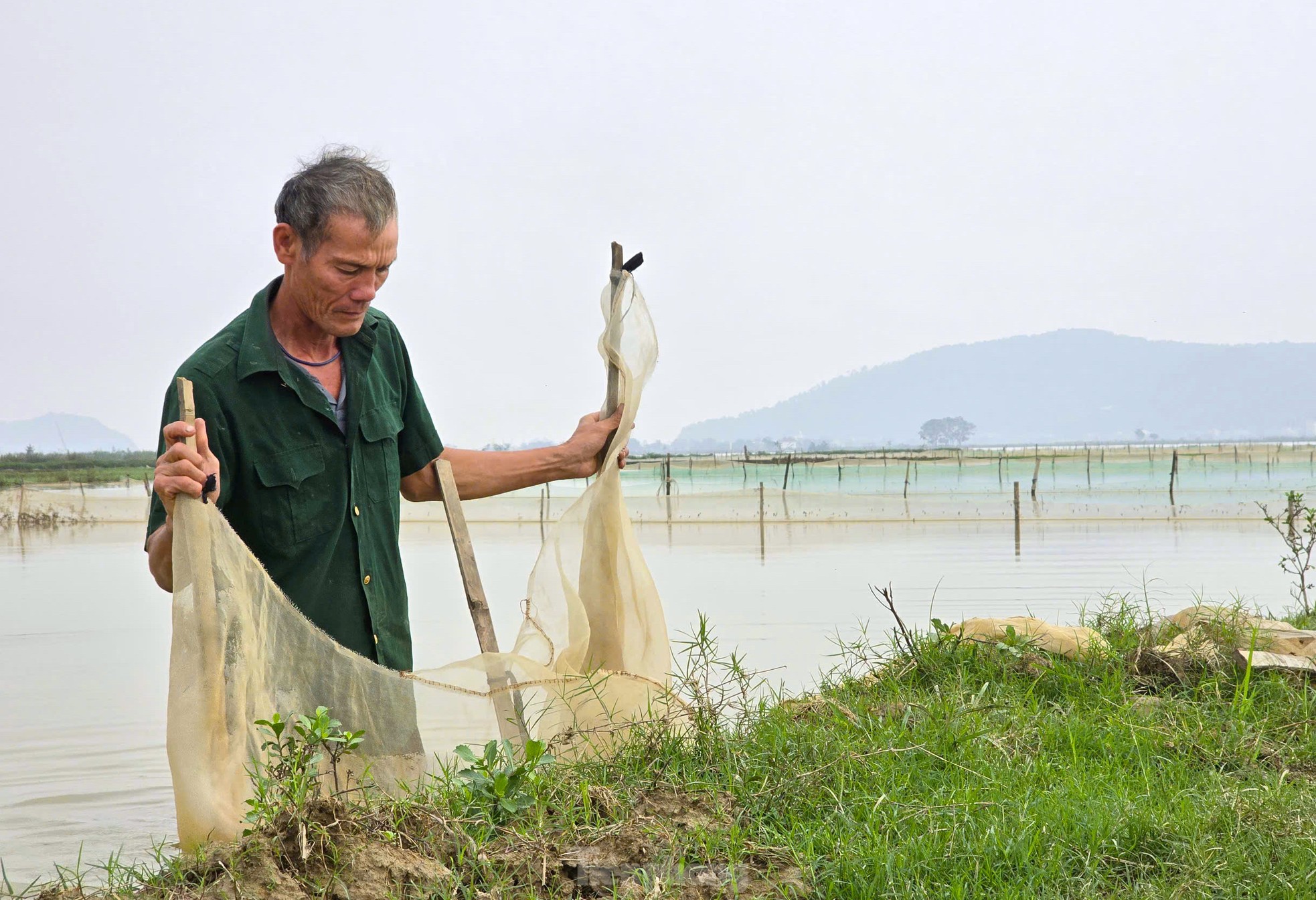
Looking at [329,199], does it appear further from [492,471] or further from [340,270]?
[492,471]

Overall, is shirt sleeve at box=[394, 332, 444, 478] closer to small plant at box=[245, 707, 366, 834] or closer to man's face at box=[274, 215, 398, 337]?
man's face at box=[274, 215, 398, 337]

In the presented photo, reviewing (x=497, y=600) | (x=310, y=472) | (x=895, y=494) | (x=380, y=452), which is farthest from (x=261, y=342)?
(x=895, y=494)

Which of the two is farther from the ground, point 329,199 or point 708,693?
point 329,199

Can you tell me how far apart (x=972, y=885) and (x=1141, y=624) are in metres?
3.41

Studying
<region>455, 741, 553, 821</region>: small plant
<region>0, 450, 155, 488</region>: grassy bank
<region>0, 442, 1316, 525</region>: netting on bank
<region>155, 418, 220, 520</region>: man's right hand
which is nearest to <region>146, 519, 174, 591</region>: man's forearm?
<region>155, 418, 220, 520</region>: man's right hand

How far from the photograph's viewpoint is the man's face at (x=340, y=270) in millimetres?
2750

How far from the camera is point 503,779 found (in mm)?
2338

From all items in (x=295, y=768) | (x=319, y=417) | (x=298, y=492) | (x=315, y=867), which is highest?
(x=319, y=417)

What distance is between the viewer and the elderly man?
2752 millimetres

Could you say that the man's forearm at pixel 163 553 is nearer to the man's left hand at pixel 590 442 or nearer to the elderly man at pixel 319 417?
the elderly man at pixel 319 417

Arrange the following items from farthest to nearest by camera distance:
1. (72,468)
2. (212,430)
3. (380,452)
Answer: (72,468), (380,452), (212,430)

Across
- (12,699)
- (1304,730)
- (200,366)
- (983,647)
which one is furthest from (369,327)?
(12,699)

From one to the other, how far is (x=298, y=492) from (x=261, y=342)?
1.38 feet

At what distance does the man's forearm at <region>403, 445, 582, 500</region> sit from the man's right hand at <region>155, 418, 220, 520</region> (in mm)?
1165
